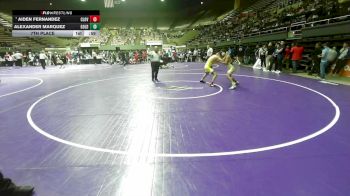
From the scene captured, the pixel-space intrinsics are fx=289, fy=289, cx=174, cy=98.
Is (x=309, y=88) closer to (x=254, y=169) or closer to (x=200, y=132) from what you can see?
(x=200, y=132)

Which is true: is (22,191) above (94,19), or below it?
below

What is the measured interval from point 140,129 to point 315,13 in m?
15.4

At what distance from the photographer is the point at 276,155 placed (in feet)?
15.4

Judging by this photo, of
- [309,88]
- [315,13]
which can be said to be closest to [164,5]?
[315,13]

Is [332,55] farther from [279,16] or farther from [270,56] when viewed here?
[279,16]

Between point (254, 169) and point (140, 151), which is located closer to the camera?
point (254, 169)

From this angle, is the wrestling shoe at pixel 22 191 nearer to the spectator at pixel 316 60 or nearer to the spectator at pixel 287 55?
the spectator at pixel 316 60

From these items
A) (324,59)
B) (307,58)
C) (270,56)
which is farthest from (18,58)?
(324,59)

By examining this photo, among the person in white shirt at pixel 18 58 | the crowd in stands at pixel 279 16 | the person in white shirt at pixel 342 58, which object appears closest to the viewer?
the person in white shirt at pixel 342 58

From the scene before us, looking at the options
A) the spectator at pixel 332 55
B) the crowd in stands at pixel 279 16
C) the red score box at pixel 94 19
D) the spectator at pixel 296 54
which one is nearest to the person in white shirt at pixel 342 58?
the spectator at pixel 332 55

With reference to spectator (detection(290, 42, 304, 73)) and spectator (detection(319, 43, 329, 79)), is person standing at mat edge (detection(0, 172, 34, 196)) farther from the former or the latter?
spectator (detection(290, 42, 304, 73))
